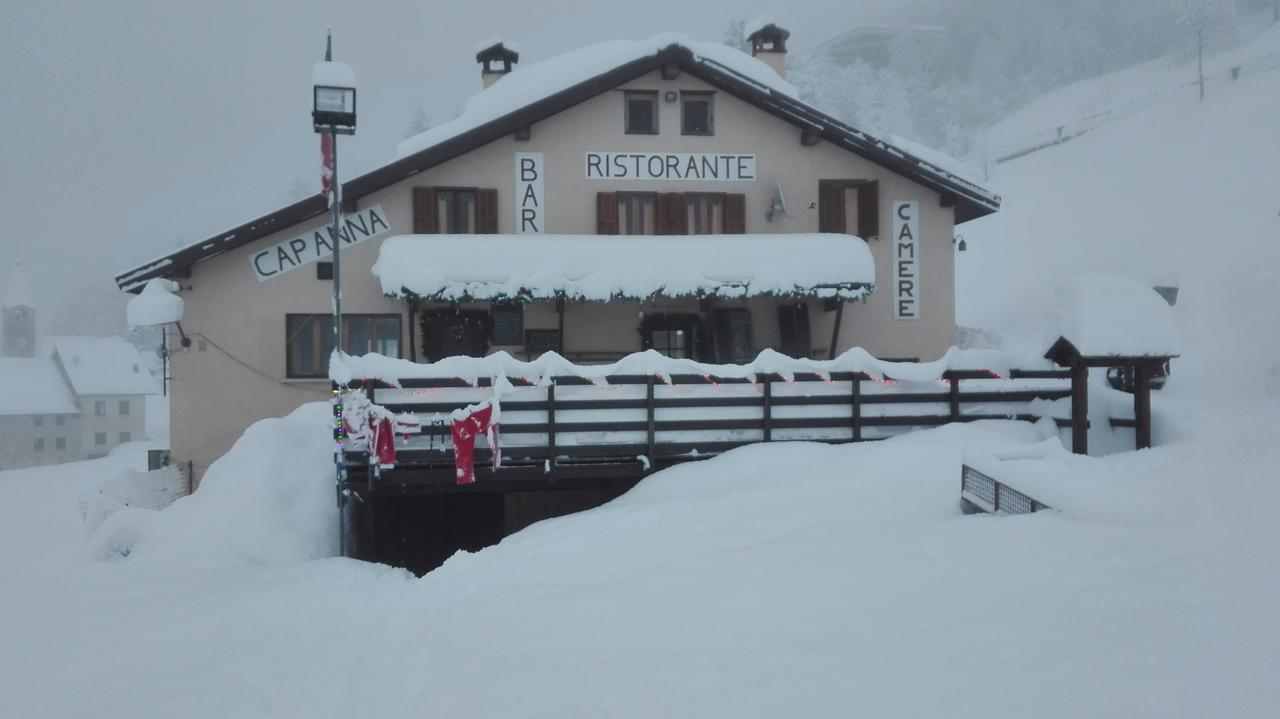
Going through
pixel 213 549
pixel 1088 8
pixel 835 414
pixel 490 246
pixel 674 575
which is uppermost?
pixel 1088 8

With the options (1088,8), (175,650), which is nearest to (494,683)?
(175,650)

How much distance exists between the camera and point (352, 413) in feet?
36.0

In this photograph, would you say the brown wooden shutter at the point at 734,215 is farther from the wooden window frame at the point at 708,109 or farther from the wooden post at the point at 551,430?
the wooden post at the point at 551,430

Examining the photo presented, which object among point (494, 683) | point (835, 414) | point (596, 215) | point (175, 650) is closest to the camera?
point (494, 683)

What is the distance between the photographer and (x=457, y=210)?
18.0 metres

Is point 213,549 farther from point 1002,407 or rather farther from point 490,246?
point 1002,407

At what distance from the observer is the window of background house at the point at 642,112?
18547 mm

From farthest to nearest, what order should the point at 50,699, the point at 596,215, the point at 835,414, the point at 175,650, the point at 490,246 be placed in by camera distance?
the point at 596,215, the point at 490,246, the point at 835,414, the point at 175,650, the point at 50,699

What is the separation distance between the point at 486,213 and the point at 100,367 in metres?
76.4

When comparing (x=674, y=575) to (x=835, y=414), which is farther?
(x=835, y=414)

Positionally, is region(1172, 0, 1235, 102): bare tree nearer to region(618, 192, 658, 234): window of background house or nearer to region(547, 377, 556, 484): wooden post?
region(618, 192, 658, 234): window of background house

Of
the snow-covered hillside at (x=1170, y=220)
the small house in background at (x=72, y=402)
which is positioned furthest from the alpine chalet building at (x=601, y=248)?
the small house in background at (x=72, y=402)

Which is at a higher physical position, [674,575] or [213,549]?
[674,575]

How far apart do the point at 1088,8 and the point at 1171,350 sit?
417 feet
